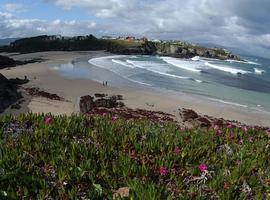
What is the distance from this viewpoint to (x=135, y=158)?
5.59m

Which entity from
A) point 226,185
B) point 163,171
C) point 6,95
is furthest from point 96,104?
point 226,185

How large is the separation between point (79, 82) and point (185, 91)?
35.6 ft

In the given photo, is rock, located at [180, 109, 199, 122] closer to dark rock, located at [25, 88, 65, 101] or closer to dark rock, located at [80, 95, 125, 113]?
dark rock, located at [80, 95, 125, 113]

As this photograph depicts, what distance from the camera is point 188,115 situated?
28.2 meters

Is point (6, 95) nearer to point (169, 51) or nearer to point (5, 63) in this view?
point (5, 63)

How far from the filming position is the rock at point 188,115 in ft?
89.8

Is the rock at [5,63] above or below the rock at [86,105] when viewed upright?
above

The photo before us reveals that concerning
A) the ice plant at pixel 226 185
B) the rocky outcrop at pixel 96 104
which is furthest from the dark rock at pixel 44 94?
the ice plant at pixel 226 185

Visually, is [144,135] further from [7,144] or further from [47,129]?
[7,144]

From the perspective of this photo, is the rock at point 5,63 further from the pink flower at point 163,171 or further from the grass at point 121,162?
the pink flower at point 163,171

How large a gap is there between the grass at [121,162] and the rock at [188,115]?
65.7 ft

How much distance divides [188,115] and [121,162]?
76.5ft

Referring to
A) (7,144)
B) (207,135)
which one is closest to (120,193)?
(7,144)

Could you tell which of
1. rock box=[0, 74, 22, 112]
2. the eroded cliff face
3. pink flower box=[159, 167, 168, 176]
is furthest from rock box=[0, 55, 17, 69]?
the eroded cliff face
